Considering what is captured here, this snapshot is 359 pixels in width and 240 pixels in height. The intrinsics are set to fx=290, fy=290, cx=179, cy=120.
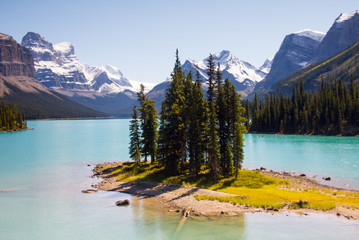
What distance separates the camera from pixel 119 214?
4166 cm

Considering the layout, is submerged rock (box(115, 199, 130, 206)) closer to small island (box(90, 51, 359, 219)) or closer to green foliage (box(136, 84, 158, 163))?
small island (box(90, 51, 359, 219))

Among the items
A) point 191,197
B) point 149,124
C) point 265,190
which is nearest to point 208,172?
point 191,197

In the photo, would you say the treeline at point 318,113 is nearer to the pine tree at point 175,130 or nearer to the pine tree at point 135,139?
the pine tree at point 135,139

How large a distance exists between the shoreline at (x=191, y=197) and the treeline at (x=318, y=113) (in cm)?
10859

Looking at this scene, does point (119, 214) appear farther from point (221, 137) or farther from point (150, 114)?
point (150, 114)

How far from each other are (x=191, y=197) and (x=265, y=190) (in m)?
12.8

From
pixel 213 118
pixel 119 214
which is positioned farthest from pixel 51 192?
pixel 213 118

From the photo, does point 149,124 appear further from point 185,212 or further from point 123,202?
point 185,212

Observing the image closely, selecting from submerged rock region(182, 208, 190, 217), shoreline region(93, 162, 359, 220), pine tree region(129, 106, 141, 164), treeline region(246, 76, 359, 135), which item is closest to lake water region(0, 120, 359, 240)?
submerged rock region(182, 208, 190, 217)

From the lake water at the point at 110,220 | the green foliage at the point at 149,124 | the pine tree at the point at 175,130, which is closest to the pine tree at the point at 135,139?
the green foliage at the point at 149,124

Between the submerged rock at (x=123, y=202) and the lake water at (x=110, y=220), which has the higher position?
the submerged rock at (x=123, y=202)

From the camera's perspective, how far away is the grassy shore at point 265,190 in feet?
132

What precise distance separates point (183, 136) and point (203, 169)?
29.1 ft

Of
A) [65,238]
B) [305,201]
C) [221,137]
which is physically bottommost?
[65,238]
